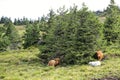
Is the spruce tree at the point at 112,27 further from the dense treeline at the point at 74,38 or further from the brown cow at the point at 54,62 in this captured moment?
the brown cow at the point at 54,62

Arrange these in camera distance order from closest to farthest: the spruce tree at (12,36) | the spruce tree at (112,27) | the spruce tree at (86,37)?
the spruce tree at (86,37) < the spruce tree at (112,27) < the spruce tree at (12,36)

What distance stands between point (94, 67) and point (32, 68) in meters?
6.11

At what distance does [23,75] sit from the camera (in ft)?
81.7

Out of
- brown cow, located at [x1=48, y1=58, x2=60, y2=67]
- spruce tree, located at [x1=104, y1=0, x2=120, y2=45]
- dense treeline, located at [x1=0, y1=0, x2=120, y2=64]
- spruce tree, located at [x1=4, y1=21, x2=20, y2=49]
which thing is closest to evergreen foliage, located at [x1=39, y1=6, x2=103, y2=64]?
dense treeline, located at [x1=0, y1=0, x2=120, y2=64]

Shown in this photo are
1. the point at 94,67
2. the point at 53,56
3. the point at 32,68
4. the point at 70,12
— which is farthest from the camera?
the point at 70,12

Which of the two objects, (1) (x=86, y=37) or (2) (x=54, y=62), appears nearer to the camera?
(2) (x=54, y=62)

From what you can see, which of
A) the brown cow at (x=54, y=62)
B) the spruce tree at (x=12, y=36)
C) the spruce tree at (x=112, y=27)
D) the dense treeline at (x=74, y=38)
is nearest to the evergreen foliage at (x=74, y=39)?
the dense treeline at (x=74, y=38)

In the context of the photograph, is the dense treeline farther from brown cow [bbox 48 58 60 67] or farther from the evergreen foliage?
brown cow [bbox 48 58 60 67]

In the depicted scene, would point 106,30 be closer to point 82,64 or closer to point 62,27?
point 62,27

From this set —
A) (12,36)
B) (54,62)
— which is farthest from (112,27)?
(12,36)

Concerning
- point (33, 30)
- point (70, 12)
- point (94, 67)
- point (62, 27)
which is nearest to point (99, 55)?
point (94, 67)

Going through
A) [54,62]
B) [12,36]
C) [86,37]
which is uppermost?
[86,37]

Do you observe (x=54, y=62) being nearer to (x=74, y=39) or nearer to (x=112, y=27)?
(x=74, y=39)

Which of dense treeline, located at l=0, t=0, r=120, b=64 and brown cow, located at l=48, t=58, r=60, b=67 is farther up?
dense treeline, located at l=0, t=0, r=120, b=64
